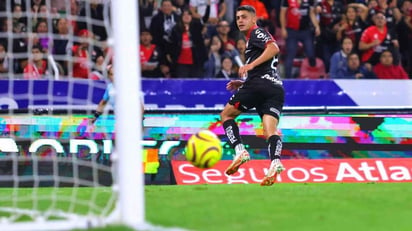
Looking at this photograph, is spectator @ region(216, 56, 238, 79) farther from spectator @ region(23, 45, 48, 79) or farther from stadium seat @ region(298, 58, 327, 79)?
spectator @ region(23, 45, 48, 79)

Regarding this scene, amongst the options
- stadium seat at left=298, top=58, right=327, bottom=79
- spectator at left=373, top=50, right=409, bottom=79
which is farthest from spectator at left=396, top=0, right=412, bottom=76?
stadium seat at left=298, top=58, right=327, bottom=79

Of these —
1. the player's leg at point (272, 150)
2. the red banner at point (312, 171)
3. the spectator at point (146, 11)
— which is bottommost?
the red banner at point (312, 171)

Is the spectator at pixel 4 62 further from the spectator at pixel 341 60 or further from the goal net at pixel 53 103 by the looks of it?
the spectator at pixel 341 60

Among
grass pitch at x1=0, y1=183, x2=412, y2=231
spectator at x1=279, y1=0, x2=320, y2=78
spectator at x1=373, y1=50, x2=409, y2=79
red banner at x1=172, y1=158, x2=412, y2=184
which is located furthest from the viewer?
spectator at x1=279, y1=0, x2=320, y2=78

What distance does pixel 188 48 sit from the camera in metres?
18.1

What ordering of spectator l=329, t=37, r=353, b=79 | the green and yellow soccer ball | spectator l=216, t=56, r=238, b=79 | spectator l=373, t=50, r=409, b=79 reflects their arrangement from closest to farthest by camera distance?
the green and yellow soccer ball, spectator l=216, t=56, r=238, b=79, spectator l=329, t=37, r=353, b=79, spectator l=373, t=50, r=409, b=79

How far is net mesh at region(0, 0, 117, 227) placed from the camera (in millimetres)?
13180

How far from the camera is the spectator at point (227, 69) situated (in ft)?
58.0

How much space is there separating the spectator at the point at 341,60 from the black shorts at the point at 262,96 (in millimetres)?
6892

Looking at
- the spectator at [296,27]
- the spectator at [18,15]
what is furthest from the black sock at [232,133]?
the spectator at [296,27]

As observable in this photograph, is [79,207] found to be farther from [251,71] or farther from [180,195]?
[251,71]

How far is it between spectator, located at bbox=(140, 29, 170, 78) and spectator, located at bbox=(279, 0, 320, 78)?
2.56 metres

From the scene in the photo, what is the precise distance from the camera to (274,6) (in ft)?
64.7

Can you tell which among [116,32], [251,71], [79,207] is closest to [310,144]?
[251,71]
